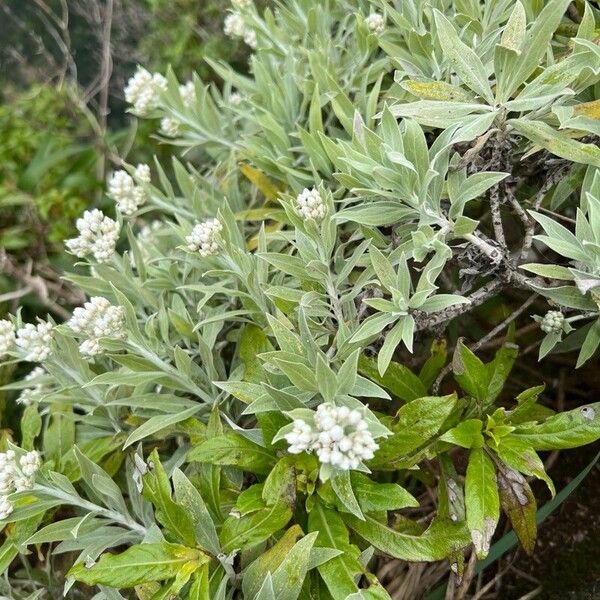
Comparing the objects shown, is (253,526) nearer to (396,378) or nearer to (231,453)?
(231,453)

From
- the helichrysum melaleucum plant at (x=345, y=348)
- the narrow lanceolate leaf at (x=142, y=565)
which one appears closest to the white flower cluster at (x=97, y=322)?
the helichrysum melaleucum plant at (x=345, y=348)

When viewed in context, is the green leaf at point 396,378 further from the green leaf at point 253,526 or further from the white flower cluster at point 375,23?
the white flower cluster at point 375,23

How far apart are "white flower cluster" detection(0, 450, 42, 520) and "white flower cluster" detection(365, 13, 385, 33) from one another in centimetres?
105

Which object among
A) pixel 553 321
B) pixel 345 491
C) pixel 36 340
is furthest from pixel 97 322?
pixel 553 321

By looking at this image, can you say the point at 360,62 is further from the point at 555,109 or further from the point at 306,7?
the point at 555,109

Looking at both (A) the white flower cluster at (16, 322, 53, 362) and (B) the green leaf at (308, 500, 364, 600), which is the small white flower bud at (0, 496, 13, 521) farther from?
(B) the green leaf at (308, 500, 364, 600)

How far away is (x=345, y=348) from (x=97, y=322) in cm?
42

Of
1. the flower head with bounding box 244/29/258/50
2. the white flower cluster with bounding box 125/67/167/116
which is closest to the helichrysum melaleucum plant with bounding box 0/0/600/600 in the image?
the white flower cluster with bounding box 125/67/167/116

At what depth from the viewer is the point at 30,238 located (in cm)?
233

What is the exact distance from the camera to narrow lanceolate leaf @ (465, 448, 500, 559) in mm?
874

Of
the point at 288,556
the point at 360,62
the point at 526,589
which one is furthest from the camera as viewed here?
the point at 360,62

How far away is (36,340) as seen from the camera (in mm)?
1126

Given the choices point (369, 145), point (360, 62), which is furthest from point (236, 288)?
point (360, 62)

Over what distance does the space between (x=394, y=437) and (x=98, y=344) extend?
52 centimetres
